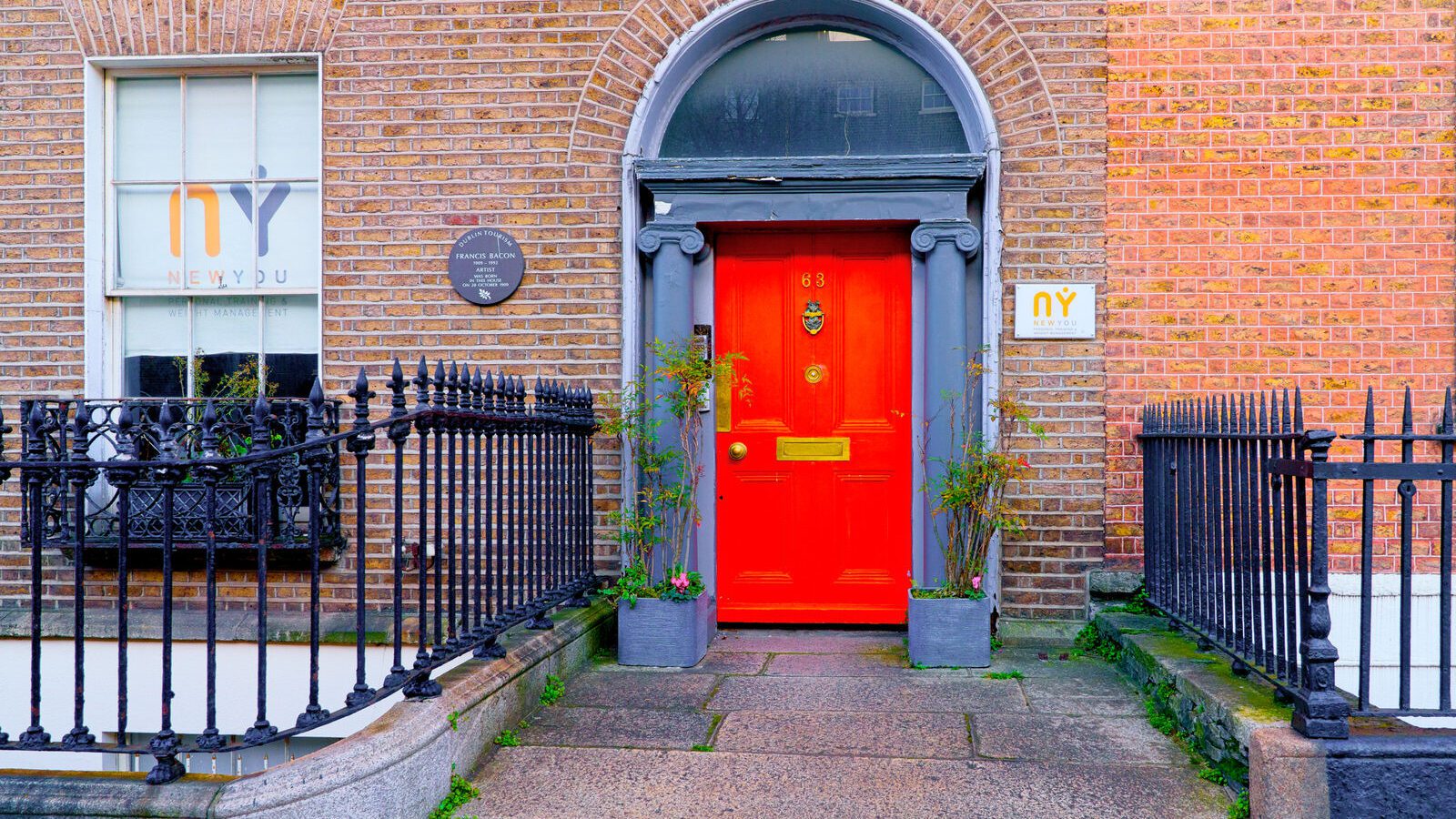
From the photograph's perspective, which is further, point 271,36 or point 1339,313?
point 271,36

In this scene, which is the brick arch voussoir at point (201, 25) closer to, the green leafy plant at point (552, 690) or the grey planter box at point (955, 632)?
the green leafy plant at point (552, 690)

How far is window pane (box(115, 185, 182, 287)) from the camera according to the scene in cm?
605

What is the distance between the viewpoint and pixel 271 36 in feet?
19.1

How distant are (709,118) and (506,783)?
3892 mm

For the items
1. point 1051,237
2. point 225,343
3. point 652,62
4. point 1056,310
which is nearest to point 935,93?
point 1051,237

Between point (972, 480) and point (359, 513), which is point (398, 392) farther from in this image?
point (972, 480)

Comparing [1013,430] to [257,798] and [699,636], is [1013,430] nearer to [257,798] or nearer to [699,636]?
[699,636]

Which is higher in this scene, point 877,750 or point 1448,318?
point 1448,318

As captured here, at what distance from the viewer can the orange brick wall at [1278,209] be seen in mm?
5406

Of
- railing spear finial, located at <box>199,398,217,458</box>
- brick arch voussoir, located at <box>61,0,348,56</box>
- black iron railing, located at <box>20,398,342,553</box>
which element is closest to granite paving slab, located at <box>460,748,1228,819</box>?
railing spear finial, located at <box>199,398,217,458</box>

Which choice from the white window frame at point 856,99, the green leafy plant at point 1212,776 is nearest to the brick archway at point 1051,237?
the white window frame at point 856,99

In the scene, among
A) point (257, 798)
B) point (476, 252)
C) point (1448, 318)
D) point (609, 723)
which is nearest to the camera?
point (257, 798)

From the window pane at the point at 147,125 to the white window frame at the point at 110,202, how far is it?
5cm

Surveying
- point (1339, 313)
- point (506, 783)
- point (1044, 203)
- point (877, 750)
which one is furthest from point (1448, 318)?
point (506, 783)
